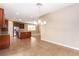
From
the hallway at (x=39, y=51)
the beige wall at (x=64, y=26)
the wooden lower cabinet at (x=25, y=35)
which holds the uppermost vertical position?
the beige wall at (x=64, y=26)

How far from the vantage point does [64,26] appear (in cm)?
557

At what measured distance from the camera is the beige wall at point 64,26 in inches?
190

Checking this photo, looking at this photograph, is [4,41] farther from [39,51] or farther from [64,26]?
[64,26]

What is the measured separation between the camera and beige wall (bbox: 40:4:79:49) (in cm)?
482

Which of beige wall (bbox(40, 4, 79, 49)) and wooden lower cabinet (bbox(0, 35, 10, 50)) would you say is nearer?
beige wall (bbox(40, 4, 79, 49))

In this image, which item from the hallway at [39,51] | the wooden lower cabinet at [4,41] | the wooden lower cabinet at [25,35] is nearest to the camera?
the hallway at [39,51]

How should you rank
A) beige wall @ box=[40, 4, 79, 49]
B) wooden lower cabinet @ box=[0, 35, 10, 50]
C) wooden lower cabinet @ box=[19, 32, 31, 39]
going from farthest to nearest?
wooden lower cabinet @ box=[19, 32, 31, 39] → wooden lower cabinet @ box=[0, 35, 10, 50] → beige wall @ box=[40, 4, 79, 49]

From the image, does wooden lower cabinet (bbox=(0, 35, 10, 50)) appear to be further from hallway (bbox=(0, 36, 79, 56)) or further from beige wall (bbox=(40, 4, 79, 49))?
beige wall (bbox=(40, 4, 79, 49))

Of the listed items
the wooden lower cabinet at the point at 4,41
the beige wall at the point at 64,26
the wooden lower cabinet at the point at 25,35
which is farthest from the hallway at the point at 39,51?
the wooden lower cabinet at the point at 25,35

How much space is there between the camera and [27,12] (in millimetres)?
5777

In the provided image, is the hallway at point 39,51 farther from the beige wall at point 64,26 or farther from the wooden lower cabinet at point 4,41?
the beige wall at point 64,26

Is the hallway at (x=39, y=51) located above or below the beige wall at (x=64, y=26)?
below

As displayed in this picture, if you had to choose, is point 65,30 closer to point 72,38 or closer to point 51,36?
point 72,38

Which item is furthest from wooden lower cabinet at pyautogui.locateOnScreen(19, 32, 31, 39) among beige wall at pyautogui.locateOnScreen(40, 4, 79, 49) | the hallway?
the hallway
